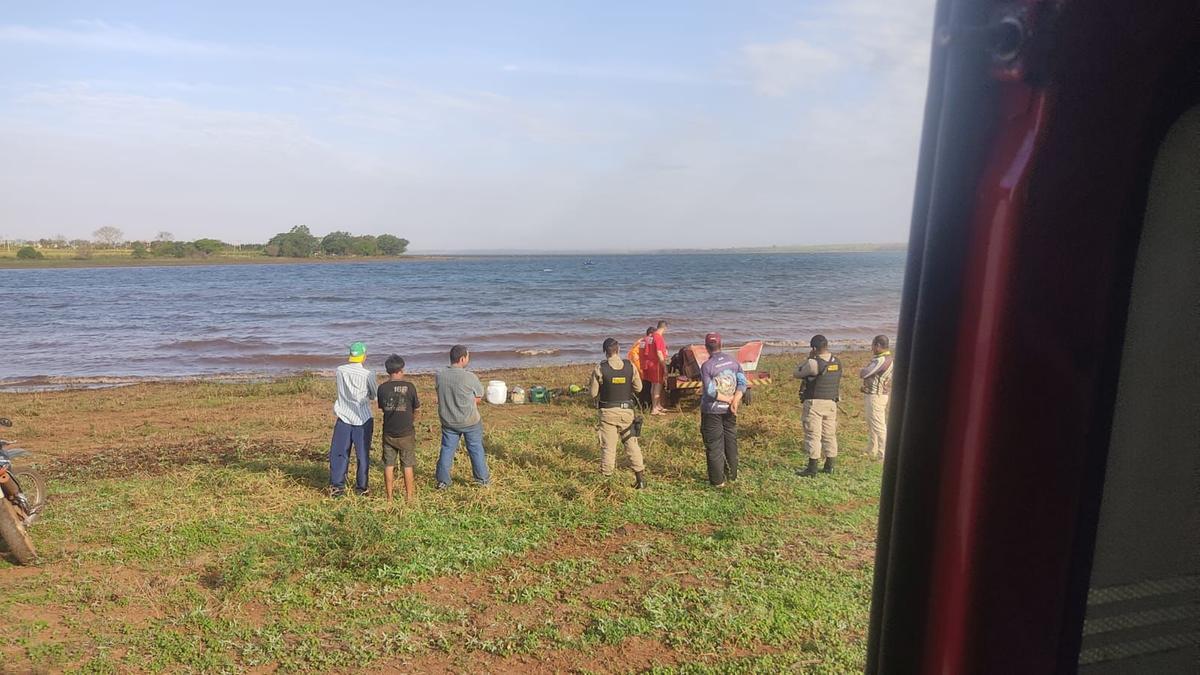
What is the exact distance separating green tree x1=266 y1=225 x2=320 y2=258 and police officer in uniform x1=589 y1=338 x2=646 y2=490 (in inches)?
5668

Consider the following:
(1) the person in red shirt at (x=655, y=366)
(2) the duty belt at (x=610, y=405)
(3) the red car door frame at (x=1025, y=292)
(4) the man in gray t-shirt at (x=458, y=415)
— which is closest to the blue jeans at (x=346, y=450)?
(4) the man in gray t-shirt at (x=458, y=415)

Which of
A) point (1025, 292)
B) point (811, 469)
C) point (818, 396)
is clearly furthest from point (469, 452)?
point (1025, 292)

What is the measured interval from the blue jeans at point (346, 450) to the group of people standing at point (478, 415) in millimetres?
11

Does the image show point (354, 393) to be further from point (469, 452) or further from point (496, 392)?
point (496, 392)

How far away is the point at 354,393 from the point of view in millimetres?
8555

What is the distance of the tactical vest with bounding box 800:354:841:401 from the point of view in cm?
932

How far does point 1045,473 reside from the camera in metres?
1.04

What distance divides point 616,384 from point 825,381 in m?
2.55

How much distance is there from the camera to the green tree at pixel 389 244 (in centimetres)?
15950

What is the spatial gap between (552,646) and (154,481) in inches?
255

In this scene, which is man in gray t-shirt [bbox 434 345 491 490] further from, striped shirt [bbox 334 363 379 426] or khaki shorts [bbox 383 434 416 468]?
striped shirt [bbox 334 363 379 426]

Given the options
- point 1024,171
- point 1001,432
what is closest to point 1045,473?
point 1001,432

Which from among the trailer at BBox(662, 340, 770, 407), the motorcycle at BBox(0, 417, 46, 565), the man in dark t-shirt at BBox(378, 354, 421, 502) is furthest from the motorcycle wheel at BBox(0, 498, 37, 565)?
the trailer at BBox(662, 340, 770, 407)

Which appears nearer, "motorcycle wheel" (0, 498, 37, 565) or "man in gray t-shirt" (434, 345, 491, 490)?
"motorcycle wheel" (0, 498, 37, 565)
